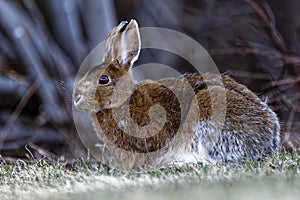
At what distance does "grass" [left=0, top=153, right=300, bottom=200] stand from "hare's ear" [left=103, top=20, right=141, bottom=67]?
3.21 ft

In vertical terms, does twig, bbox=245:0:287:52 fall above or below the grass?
above

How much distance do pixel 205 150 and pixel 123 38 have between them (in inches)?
50.2

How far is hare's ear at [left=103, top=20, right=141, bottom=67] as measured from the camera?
22.3 feet

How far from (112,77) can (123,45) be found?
32 cm

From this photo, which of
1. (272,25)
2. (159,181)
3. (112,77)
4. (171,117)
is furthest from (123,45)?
(272,25)

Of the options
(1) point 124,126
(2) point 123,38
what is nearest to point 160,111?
(1) point 124,126

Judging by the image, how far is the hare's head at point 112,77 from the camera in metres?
6.59

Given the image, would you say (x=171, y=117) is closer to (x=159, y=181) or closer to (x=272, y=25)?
(x=159, y=181)

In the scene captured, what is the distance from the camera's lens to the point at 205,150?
645cm

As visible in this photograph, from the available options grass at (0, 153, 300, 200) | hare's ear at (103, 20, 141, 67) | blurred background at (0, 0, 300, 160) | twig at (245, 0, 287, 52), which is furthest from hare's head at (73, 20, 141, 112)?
twig at (245, 0, 287, 52)

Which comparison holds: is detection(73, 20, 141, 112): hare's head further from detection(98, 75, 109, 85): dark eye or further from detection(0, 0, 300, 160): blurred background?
detection(0, 0, 300, 160): blurred background

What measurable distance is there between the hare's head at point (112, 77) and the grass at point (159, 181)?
577mm

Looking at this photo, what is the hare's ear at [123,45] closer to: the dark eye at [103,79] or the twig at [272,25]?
the dark eye at [103,79]

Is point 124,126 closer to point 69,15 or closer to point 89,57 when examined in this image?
point 89,57
